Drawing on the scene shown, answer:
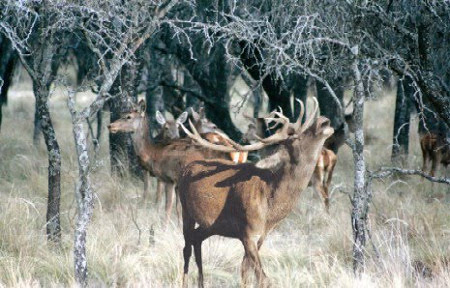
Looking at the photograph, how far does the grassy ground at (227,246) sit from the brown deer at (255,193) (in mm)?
705

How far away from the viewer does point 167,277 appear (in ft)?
25.1

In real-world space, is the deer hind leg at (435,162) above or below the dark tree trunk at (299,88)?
below

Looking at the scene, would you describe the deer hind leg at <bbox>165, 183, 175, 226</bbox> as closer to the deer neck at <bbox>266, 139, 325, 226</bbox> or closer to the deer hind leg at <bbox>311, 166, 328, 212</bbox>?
Answer: the deer hind leg at <bbox>311, 166, 328, 212</bbox>

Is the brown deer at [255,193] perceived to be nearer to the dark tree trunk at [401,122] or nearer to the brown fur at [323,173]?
the brown fur at [323,173]

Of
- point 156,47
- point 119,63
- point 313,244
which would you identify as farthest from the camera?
point 156,47

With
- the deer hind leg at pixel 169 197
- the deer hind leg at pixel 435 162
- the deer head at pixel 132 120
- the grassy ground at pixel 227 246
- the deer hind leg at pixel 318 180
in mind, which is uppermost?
the deer head at pixel 132 120

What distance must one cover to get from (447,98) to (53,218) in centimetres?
423

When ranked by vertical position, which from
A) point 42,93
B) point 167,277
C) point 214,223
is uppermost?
point 42,93

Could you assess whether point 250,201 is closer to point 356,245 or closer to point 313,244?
point 356,245

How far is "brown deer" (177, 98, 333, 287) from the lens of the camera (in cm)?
675

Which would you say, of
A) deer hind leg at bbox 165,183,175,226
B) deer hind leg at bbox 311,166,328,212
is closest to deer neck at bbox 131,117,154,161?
deer hind leg at bbox 165,183,175,226

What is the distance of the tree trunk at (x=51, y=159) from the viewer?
8422 millimetres

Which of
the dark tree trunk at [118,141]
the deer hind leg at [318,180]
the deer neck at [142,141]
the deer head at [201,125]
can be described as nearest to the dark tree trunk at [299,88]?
the deer head at [201,125]

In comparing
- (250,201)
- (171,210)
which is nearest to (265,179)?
(250,201)
